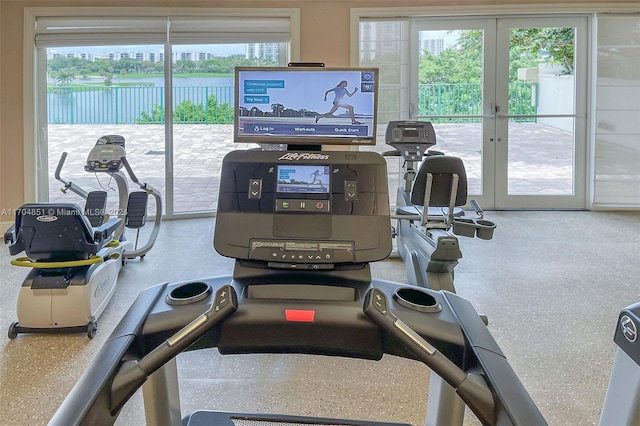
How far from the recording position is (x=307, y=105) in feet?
5.48

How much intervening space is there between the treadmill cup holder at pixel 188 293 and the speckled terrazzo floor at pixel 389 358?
0.99 meters

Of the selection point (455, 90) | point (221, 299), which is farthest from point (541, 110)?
point (221, 299)

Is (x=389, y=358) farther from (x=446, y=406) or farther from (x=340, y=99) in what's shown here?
(x=340, y=99)

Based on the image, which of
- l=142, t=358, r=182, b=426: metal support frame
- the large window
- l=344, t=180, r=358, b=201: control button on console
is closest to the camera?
l=344, t=180, r=358, b=201: control button on console

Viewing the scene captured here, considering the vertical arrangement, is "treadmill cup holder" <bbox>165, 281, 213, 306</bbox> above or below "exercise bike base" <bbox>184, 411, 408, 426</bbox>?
above

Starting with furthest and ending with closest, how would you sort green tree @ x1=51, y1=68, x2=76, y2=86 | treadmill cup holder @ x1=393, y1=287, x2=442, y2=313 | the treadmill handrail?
green tree @ x1=51, y1=68, x2=76, y2=86 < treadmill cup holder @ x1=393, y1=287, x2=442, y2=313 < the treadmill handrail

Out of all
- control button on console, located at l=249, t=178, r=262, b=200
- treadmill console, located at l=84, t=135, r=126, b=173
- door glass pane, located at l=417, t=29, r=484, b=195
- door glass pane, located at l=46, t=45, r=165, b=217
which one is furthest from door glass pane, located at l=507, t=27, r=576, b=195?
control button on console, located at l=249, t=178, r=262, b=200

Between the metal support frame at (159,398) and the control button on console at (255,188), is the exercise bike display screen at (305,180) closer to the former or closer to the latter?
the control button on console at (255,188)

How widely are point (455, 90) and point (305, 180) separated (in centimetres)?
524

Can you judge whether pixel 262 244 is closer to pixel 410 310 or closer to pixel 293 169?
pixel 293 169

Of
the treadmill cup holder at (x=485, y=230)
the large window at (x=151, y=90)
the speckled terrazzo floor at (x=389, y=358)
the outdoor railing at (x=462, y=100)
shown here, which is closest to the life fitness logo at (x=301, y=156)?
the speckled terrazzo floor at (x=389, y=358)

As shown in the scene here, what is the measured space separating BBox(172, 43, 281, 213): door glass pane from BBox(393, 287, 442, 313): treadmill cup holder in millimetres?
4618

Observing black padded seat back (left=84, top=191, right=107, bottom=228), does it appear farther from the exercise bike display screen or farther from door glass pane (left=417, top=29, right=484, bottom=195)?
door glass pane (left=417, top=29, right=484, bottom=195)

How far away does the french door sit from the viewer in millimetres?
6062
